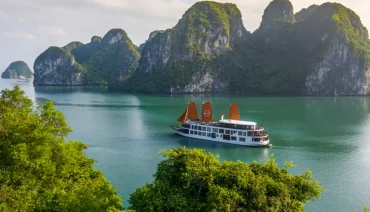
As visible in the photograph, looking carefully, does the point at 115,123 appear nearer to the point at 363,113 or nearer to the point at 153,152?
the point at 153,152

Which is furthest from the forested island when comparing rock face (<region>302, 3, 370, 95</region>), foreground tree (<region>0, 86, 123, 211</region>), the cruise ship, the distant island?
rock face (<region>302, 3, 370, 95</region>)

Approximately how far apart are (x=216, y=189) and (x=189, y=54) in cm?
13346

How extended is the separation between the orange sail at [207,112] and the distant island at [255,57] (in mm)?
87286

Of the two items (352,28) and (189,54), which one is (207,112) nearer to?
(189,54)

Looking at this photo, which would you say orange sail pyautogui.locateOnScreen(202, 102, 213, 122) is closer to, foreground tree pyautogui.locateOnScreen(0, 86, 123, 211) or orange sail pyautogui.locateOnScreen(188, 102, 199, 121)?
orange sail pyautogui.locateOnScreen(188, 102, 199, 121)

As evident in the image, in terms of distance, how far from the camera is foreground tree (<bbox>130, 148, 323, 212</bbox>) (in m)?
15.1

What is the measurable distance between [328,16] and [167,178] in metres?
152

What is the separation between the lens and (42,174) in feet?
53.9

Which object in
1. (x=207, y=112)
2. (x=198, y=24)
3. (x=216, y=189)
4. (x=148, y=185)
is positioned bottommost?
(x=148, y=185)

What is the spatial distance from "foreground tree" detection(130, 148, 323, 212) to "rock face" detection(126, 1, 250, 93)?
403ft

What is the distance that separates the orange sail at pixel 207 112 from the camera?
170ft

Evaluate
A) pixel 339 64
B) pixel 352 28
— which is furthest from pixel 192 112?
pixel 352 28

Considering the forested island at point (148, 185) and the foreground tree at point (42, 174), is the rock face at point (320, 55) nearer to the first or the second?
the forested island at point (148, 185)

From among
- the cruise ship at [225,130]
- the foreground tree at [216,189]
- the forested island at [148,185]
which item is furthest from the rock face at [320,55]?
the forested island at [148,185]
